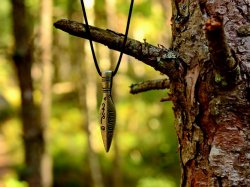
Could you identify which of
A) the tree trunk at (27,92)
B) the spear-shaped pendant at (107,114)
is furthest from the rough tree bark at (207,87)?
the tree trunk at (27,92)

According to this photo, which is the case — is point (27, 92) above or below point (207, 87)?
above

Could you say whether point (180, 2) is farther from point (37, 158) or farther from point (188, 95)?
point (37, 158)

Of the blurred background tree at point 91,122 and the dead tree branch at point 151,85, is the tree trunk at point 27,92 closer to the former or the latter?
the blurred background tree at point 91,122

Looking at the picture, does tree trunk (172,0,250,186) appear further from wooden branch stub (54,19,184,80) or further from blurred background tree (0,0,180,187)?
blurred background tree (0,0,180,187)

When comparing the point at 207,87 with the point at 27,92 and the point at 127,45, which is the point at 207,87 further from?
the point at 27,92

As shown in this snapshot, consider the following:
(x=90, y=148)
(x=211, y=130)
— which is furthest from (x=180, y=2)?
(x=90, y=148)

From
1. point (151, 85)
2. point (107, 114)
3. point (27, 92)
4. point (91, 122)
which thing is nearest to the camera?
point (107, 114)

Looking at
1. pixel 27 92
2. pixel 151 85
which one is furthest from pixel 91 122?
pixel 151 85
